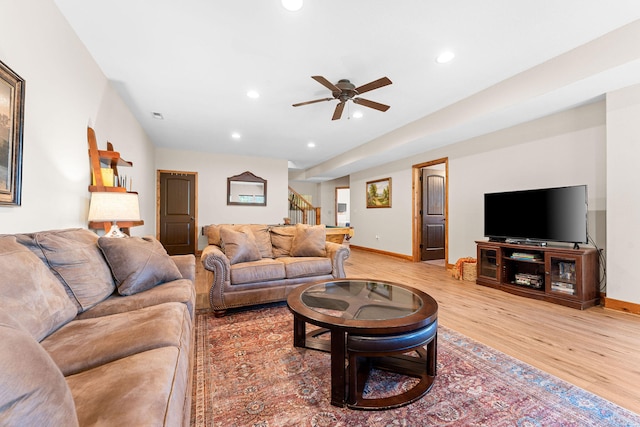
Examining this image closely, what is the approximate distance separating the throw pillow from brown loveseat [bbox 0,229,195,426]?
2.89 feet

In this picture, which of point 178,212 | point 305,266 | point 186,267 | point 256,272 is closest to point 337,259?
point 305,266

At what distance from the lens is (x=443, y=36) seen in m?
2.30

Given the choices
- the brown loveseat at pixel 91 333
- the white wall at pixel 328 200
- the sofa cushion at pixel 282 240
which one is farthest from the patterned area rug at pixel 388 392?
the white wall at pixel 328 200

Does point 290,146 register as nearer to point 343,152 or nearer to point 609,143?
point 343,152

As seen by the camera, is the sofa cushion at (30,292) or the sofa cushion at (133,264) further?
the sofa cushion at (133,264)

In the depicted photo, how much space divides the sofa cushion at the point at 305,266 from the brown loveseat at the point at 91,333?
3.84ft

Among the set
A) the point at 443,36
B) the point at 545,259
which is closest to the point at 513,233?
the point at 545,259

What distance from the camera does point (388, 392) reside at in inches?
62.9

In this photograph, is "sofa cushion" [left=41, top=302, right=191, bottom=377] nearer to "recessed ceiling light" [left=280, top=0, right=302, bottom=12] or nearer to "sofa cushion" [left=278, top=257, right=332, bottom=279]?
"sofa cushion" [left=278, top=257, right=332, bottom=279]

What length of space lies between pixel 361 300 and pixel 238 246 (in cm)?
169

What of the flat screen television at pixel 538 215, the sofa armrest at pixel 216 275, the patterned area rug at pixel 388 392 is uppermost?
the flat screen television at pixel 538 215

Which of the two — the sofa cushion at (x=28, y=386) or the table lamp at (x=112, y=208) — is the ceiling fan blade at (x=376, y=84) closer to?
the table lamp at (x=112, y=208)

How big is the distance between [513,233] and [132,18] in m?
4.63

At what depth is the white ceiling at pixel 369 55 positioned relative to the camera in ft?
6.70
